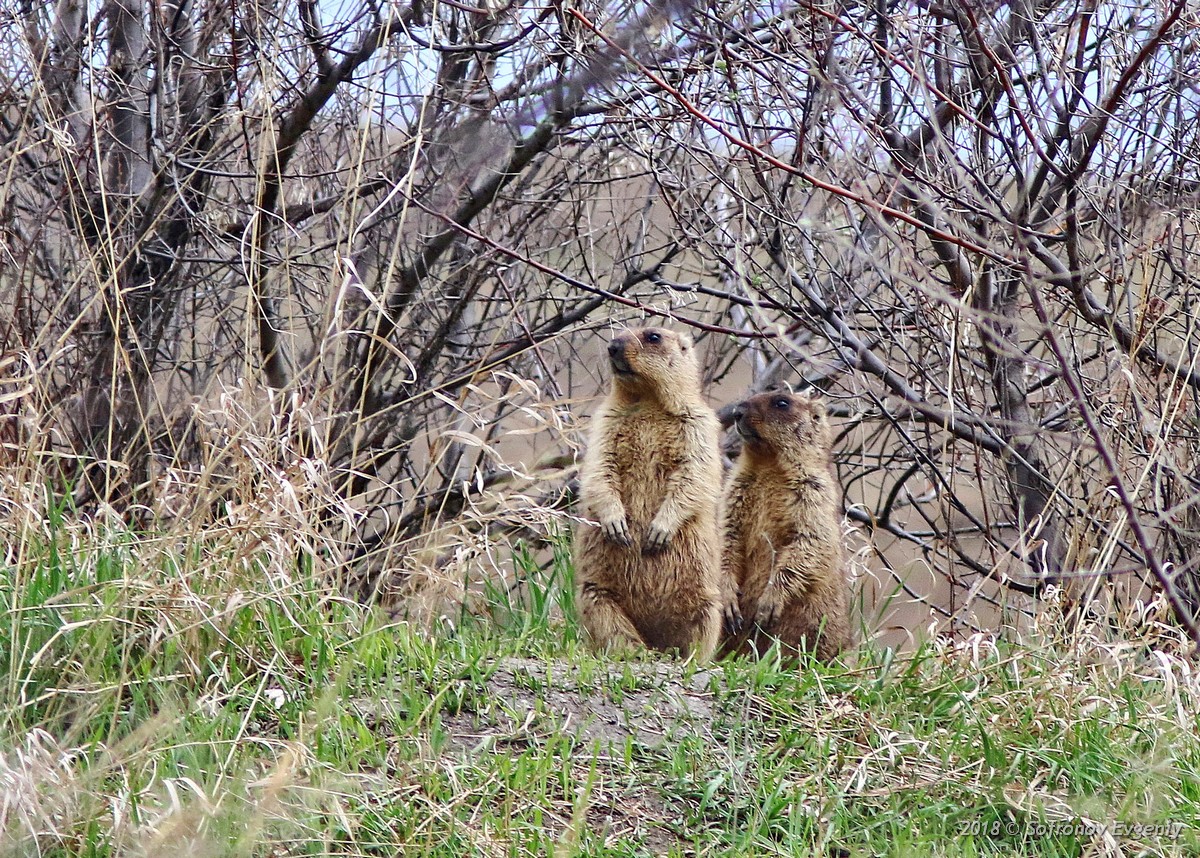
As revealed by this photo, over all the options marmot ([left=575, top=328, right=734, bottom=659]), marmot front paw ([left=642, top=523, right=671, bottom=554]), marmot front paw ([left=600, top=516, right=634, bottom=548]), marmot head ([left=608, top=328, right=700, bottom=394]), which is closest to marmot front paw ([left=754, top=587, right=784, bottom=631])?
marmot ([left=575, top=328, right=734, bottom=659])

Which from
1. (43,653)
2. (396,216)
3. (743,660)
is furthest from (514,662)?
(396,216)

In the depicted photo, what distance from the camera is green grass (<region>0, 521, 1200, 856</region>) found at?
10.0 ft

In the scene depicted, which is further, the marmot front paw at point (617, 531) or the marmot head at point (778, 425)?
the marmot head at point (778, 425)

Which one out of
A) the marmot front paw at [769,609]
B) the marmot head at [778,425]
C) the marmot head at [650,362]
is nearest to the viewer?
the marmot front paw at [769,609]

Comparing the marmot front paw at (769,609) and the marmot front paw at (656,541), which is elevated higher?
the marmot front paw at (656,541)

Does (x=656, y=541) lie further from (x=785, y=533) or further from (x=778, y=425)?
(x=778, y=425)

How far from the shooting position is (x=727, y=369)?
25.6 ft

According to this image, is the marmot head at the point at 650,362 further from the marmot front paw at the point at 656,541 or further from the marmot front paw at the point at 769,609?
the marmot front paw at the point at 769,609

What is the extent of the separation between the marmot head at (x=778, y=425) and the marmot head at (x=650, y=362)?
274mm

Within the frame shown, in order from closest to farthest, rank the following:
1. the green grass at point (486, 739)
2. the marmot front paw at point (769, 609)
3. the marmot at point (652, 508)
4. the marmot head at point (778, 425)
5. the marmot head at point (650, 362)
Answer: the green grass at point (486, 739) → the marmot at point (652, 508) → the marmot front paw at point (769, 609) → the marmot head at point (650, 362) → the marmot head at point (778, 425)

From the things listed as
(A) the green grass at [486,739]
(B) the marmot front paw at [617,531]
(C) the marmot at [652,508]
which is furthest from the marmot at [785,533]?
(A) the green grass at [486,739]

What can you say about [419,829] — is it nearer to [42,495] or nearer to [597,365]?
[42,495]

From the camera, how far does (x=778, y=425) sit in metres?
5.52

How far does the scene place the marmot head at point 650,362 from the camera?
539 centimetres
